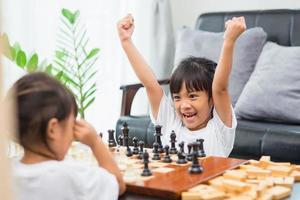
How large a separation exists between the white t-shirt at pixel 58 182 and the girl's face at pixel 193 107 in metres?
0.78

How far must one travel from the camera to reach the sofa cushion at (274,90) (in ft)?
9.22

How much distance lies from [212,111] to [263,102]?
3.34ft

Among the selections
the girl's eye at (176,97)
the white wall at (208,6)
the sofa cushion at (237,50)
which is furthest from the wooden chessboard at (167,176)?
the white wall at (208,6)

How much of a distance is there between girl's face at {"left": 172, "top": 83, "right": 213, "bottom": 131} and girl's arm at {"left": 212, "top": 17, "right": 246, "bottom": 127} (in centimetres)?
7

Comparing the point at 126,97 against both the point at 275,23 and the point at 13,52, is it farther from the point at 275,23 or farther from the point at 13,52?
the point at 275,23

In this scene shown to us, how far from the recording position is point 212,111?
194 centimetres

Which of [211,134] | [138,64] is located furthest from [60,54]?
[211,134]

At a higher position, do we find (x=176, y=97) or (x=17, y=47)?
(x=17, y=47)

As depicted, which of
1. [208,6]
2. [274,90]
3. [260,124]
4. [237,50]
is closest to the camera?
[260,124]

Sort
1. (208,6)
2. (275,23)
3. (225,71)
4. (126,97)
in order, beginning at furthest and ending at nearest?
(208,6)
(275,23)
(126,97)
(225,71)

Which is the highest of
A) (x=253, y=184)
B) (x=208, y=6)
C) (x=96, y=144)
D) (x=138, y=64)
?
(x=208, y=6)

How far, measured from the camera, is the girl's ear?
3.64ft

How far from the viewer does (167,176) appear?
1.35m

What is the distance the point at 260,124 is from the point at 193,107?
3.03 feet
